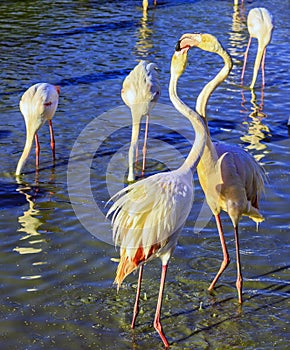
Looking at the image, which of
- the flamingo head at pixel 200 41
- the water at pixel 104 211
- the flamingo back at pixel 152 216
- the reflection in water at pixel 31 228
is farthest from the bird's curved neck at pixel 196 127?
the reflection in water at pixel 31 228

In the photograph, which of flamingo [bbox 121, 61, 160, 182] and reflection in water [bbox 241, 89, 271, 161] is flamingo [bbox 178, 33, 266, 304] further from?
reflection in water [bbox 241, 89, 271, 161]

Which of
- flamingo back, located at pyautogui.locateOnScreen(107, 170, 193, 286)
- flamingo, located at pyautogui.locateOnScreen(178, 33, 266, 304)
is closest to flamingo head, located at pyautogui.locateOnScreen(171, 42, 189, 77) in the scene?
flamingo, located at pyautogui.locateOnScreen(178, 33, 266, 304)

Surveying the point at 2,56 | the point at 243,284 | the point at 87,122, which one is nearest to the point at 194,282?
the point at 243,284

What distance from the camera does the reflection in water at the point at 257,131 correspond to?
7.62 m

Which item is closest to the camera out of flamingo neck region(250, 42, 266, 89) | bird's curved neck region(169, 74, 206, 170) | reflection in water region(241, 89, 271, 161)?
bird's curved neck region(169, 74, 206, 170)

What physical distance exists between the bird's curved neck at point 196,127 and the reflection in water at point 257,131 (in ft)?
9.83

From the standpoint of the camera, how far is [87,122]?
328 inches

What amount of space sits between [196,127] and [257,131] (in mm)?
3881

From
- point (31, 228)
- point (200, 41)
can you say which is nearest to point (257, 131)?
point (31, 228)

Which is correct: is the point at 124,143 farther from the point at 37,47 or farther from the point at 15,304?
the point at 37,47

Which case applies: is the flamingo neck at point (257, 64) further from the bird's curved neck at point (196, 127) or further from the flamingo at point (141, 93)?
the bird's curved neck at point (196, 127)

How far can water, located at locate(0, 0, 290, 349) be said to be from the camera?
4.48 metres

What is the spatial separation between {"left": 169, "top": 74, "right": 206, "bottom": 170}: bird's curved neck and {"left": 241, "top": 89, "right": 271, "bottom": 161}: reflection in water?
9.83ft

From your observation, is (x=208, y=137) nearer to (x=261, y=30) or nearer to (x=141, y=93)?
(x=141, y=93)
